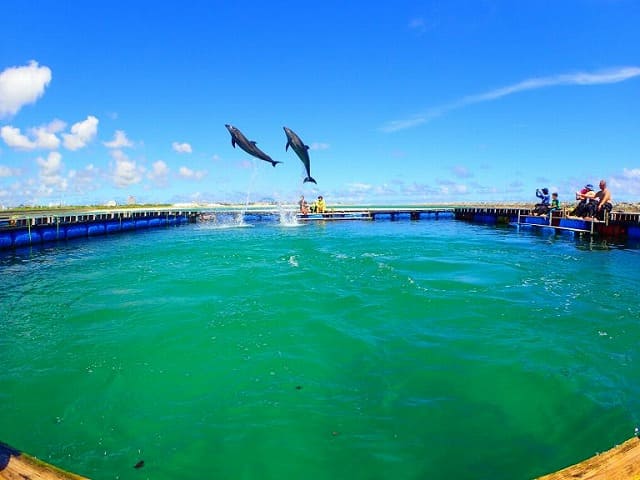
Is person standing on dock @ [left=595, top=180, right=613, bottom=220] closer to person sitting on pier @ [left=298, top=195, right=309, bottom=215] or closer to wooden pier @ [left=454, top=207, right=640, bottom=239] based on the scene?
wooden pier @ [left=454, top=207, right=640, bottom=239]

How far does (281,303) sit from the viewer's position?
10398 mm

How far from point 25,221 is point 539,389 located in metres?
31.8

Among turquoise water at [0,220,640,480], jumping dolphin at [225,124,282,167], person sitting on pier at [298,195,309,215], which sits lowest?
turquoise water at [0,220,640,480]

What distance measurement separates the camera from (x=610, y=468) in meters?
2.54

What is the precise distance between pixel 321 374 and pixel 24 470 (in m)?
4.23

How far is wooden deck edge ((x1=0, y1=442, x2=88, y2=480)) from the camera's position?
2.50 meters

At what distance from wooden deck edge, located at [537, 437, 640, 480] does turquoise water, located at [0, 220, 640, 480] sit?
1580 millimetres

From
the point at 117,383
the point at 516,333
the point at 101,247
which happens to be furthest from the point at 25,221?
the point at 516,333

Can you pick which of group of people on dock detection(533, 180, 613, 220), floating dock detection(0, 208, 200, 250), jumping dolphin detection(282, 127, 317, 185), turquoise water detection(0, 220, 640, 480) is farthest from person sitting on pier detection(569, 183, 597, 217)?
floating dock detection(0, 208, 200, 250)

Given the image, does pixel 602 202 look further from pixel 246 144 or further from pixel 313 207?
pixel 313 207

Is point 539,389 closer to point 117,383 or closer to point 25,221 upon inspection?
point 117,383

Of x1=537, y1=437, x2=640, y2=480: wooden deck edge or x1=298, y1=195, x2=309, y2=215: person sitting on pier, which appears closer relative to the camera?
x1=537, y1=437, x2=640, y2=480: wooden deck edge

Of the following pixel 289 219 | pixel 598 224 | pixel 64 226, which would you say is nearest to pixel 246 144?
pixel 64 226

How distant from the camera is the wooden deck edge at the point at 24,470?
250 centimetres
